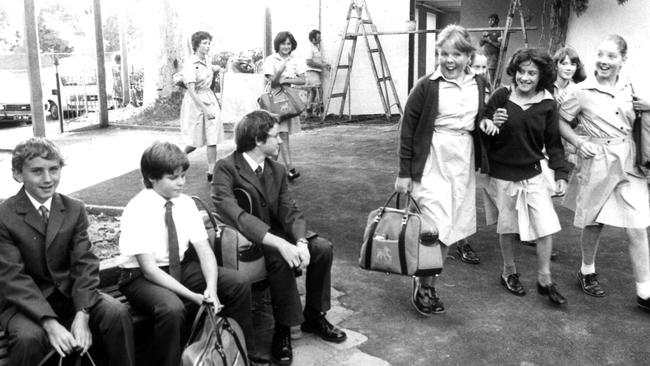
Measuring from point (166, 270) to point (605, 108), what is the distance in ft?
9.70

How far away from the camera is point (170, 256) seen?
10.7 feet

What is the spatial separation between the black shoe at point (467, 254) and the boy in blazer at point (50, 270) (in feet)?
9.54

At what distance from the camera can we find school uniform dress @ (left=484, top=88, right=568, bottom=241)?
4301 millimetres

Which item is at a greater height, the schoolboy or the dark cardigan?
the dark cardigan

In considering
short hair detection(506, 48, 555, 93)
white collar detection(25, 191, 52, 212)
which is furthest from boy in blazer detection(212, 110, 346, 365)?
short hair detection(506, 48, 555, 93)

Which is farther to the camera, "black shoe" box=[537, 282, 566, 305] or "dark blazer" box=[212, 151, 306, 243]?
"black shoe" box=[537, 282, 566, 305]

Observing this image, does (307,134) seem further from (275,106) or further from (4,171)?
(4,171)

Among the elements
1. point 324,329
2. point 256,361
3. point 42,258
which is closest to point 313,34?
point 324,329

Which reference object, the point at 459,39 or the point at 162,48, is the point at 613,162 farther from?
the point at 162,48

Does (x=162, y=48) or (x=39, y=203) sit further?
(x=162, y=48)

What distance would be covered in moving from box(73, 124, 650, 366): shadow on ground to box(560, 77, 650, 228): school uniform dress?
1.89 ft

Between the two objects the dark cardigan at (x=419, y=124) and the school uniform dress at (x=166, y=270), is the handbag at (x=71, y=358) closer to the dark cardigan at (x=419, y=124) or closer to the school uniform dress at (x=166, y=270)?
the school uniform dress at (x=166, y=270)

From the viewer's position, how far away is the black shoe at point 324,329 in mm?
3730

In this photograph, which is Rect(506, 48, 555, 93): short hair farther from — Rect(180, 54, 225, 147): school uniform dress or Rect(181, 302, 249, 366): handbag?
Rect(180, 54, 225, 147): school uniform dress
